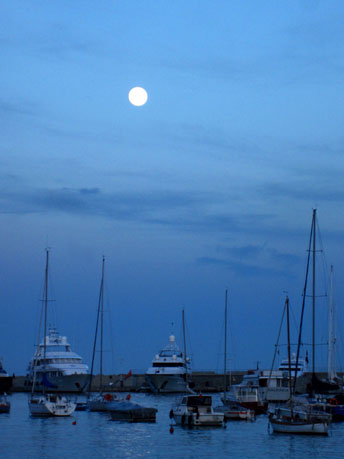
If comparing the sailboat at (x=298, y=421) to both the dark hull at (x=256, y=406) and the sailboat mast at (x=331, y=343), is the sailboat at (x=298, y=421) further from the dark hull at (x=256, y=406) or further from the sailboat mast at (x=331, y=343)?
the sailboat mast at (x=331, y=343)

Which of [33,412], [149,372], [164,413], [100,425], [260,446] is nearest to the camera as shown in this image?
[260,446]

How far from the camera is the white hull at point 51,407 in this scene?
217 ft

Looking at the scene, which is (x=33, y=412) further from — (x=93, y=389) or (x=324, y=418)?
(x=93, y=389)

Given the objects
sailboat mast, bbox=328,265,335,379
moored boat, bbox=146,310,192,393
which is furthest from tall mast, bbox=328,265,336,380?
moored boat, bbox=146,310,192,393

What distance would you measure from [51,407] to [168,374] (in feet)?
137

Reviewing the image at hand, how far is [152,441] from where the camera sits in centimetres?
5134

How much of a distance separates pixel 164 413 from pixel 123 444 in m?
25.3

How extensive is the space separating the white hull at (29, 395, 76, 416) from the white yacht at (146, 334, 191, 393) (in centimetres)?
3951

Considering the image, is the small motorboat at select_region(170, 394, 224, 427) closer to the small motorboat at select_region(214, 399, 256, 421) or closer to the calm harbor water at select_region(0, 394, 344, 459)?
the calm harbor water at select_region(0, 394, 344, 459)

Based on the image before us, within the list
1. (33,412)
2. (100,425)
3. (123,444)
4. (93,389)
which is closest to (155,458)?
(123,444)

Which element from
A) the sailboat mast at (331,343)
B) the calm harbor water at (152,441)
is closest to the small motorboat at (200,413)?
the calm harbor water at (152,441)

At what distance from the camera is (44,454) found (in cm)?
4547

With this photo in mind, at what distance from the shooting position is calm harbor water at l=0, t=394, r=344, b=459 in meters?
45.6

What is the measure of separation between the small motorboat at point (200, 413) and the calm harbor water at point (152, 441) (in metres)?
0.55
